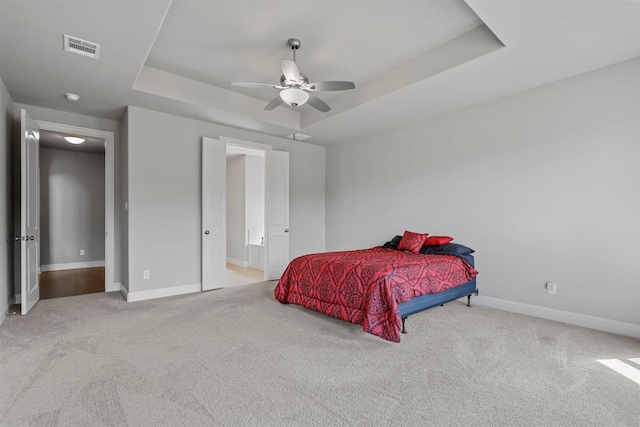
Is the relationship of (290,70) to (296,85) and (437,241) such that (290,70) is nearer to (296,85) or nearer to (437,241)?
(296,85)

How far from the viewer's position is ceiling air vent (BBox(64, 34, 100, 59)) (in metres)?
2.64

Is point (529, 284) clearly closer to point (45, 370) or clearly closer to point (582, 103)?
point (582, 103)

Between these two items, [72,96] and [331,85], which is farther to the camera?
[72,96]

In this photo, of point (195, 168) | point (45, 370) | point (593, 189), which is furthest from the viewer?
point (195, 168)

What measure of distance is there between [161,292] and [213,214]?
131cm

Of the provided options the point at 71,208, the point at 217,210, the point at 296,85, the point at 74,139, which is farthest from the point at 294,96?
the point at 71,208

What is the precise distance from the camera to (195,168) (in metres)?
4.83

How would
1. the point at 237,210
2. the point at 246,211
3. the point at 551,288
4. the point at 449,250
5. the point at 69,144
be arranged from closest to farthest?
the point at 551,288, the point at 449,250, the point at 69,144, the point at 246,211, the point at 237,210

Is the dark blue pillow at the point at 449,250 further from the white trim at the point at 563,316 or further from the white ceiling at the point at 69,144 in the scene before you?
the white ceiling at the point at 69,144

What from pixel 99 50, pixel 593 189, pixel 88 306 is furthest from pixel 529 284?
pixel 88 306

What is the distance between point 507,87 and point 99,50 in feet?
13.6

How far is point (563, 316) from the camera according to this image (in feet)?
11.3

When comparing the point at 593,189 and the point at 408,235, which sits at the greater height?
the point at 593,189

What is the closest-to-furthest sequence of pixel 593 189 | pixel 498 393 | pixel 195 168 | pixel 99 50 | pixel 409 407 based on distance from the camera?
pixel 409 407 → pixel 498 393 → pixel 99 50 → pixel 593 189 → pixel 195 168
